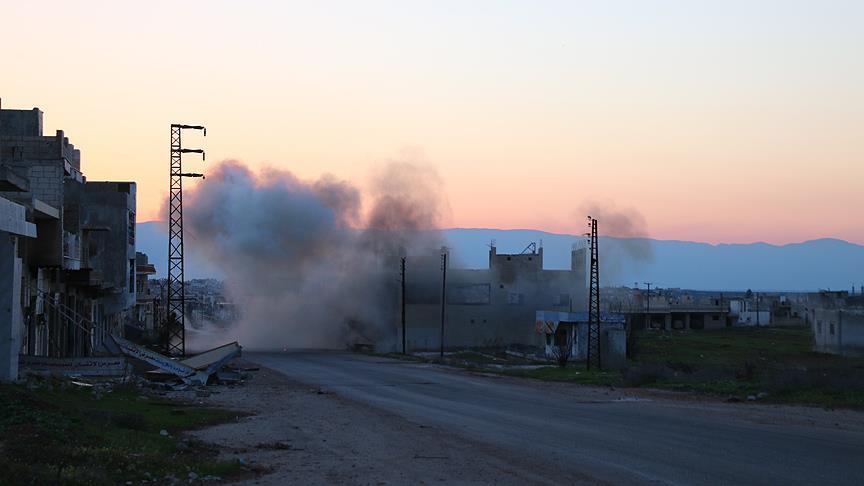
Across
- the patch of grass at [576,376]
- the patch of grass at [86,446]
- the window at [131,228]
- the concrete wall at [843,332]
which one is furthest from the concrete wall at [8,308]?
the concrete wall at [843,332]

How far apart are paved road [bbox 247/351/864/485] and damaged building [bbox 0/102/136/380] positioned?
1027 cm

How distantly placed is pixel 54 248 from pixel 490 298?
59278mm

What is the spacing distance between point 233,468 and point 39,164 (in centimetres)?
2930

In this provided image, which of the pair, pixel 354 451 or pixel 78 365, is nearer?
pixel 354 451

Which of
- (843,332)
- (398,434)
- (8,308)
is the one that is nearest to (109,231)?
(8,308)

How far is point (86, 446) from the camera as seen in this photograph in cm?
1377

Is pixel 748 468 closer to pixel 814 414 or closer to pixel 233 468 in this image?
pixel 233 468

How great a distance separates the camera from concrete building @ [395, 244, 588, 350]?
3378 inches

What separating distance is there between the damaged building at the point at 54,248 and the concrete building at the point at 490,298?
30.8 meters

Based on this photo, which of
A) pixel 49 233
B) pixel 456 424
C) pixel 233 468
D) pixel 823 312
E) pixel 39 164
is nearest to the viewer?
pixel 233 468

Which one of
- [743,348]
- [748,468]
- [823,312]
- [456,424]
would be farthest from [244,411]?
[743,348]

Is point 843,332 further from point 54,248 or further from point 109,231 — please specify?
point 54,248

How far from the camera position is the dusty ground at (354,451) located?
46.1 feet

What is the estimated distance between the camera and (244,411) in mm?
25062
